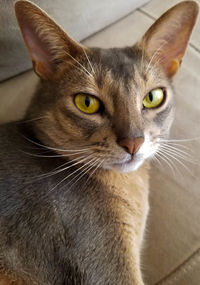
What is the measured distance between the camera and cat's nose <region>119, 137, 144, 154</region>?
106 centimetres

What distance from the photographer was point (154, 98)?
4.05 ft

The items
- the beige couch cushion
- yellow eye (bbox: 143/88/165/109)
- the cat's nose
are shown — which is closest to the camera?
the cat's nose

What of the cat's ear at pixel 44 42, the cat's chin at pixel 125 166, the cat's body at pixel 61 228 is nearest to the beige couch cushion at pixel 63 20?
the cat's ear at pixel 44 42

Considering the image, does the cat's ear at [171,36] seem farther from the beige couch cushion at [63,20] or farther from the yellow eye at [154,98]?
the beige couch cushion at [63,20]

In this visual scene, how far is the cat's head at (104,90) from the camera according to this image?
1.11 meters

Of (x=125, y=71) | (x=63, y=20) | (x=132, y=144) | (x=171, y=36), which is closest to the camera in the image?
(x=132, y=144)

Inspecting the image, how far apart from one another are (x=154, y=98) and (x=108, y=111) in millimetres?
201

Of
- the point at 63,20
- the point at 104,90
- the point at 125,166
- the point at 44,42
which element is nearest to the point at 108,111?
the point at 104,90

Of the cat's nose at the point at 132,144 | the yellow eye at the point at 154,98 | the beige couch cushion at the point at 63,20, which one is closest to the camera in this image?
the cat's nose at the point at 132,144

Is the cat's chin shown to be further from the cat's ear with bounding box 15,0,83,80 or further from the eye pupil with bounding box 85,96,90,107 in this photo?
the cat's ear with bounding box 15,0,83,80

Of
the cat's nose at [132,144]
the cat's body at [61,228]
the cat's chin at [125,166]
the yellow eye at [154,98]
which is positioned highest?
the yellow eye at [154,98]

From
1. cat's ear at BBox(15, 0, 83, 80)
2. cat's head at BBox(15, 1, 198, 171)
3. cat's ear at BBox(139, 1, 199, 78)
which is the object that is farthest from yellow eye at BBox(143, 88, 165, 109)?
cat's ear at BBox(15, 0, 83, 80)

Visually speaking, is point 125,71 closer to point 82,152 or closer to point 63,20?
point 82,152

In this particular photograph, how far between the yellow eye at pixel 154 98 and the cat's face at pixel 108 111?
1 cm
